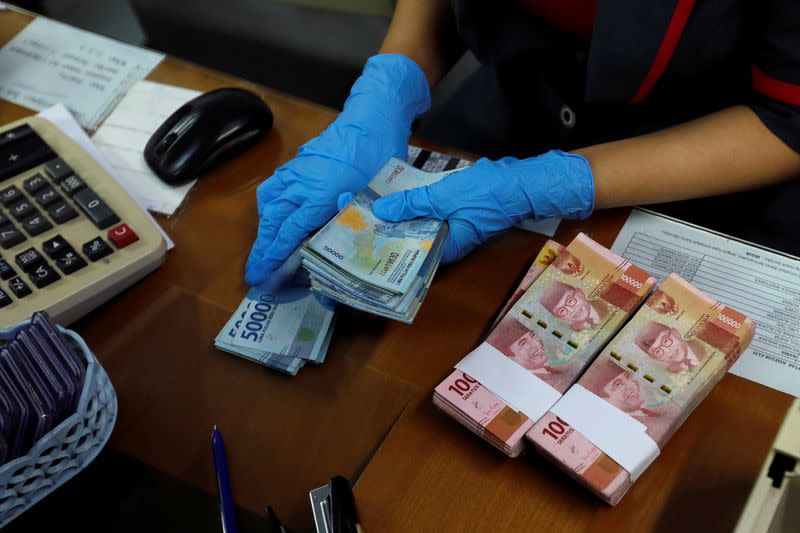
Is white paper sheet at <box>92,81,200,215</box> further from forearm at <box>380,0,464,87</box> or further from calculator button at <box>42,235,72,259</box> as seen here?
forearm at <box>380,0,464,87</box>

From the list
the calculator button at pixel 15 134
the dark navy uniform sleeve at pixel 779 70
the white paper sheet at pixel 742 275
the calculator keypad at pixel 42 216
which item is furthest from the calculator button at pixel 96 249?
the dark navy uniform sleeve at pixel 779 70

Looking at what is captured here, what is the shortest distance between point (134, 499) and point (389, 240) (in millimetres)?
371

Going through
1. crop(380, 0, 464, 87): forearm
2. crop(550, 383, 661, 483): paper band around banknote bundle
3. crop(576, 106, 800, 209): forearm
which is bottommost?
crop(550, 383, 661, 483): paper band around banknote bundle

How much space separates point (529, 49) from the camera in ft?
3.34

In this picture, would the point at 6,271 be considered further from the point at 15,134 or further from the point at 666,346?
the point at 666,346

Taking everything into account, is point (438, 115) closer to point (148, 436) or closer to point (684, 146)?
point (684, 146)

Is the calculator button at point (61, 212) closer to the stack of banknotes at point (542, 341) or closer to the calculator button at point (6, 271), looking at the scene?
the calculator button at point (6, 271)

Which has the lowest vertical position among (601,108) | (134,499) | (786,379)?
(134,499)

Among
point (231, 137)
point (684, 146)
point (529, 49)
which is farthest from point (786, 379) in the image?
point (231, 137)

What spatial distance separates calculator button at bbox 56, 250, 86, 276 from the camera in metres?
0.77

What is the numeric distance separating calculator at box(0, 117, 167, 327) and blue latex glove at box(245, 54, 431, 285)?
0.44 feet

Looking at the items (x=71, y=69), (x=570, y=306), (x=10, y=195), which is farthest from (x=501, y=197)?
(x=71, y=69)

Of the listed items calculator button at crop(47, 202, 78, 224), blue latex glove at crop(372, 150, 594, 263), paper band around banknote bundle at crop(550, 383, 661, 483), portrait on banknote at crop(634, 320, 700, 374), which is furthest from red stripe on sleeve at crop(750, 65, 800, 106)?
calculator button at crop(47, 202, 78, 224)

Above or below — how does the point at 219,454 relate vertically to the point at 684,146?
below
